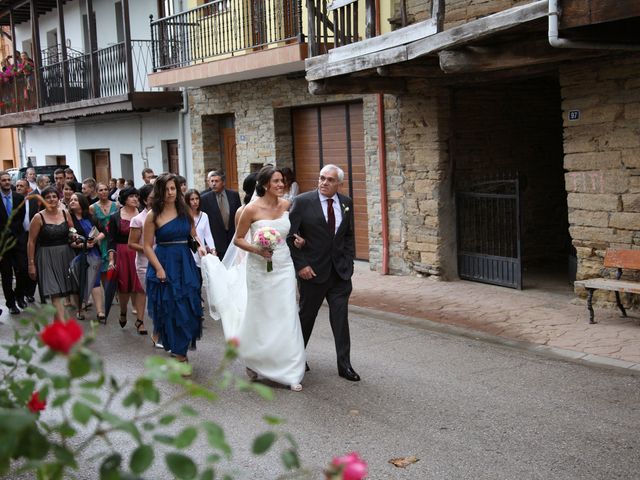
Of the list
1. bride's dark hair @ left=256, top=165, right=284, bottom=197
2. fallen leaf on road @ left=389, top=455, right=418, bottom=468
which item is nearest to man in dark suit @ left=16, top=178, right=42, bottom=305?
bride's dark hair @ left=256, top=165, right=284, bottom=197

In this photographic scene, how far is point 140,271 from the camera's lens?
9.34 metres

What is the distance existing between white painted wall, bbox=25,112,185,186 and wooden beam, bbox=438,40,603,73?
33.8 ft

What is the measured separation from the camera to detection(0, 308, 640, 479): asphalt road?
5.25 meters

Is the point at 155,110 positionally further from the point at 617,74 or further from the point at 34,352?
the point at 34,352

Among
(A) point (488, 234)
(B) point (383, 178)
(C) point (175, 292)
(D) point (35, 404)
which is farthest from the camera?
(B) point (383, 178)

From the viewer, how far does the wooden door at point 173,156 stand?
789 inches

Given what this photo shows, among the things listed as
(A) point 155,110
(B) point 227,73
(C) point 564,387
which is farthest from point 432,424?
(A) point 155,110

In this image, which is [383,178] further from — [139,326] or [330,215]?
[330,215]

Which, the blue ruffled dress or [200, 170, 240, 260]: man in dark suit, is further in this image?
[200, 170, 240, 260]: man in dark suit

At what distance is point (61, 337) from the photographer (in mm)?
1904

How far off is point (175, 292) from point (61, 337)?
5.96m

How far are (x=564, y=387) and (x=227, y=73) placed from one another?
10057 millimetres

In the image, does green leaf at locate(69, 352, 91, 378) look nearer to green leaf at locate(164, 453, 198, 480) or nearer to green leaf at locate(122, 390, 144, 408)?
green leaf at locate(122, 390, 144, 408)

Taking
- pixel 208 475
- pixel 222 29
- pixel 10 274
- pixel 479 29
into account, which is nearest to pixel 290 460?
pixel 208 475
